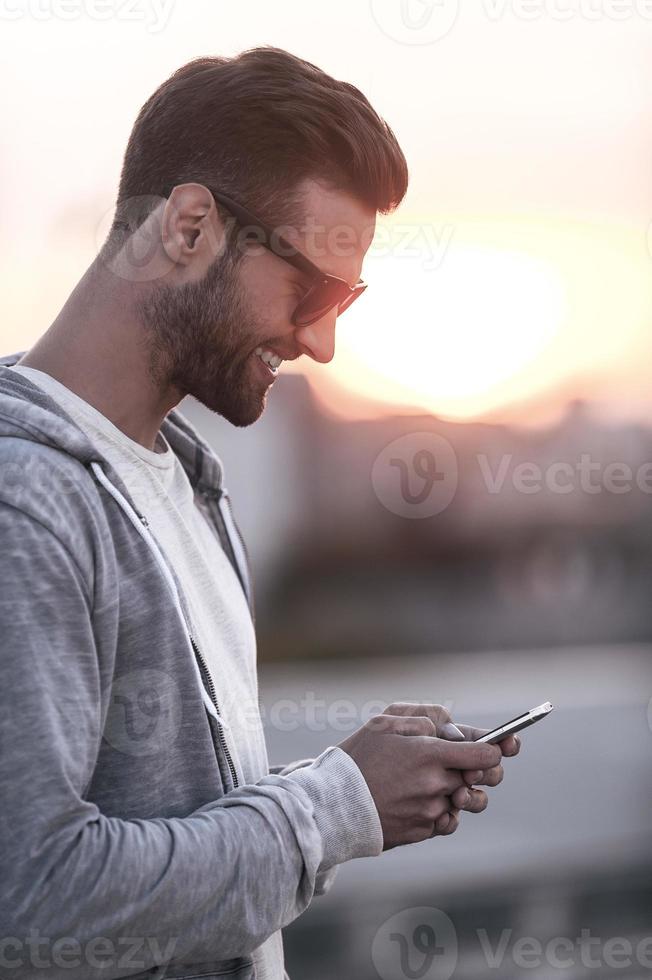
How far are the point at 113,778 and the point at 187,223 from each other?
0.86 meters

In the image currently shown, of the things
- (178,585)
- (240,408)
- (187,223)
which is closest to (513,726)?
(178,585)

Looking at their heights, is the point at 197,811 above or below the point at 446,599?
above

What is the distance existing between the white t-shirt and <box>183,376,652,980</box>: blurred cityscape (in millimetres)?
880

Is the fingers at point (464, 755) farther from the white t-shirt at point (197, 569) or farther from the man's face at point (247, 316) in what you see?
the man's face at point (247, 316)

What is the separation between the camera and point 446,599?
11.6 m

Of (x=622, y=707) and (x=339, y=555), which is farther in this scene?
(x=339, y=555)

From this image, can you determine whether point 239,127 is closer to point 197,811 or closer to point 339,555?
point 197,811

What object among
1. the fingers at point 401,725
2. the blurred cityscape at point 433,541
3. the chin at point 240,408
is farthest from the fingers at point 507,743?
the blurred cityscape at point 433,541

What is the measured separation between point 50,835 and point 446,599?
10.6 metres

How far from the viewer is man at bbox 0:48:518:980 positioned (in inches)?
47.1

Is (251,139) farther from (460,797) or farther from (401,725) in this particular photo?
(460,797)

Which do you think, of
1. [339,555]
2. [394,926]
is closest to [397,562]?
[339,555]

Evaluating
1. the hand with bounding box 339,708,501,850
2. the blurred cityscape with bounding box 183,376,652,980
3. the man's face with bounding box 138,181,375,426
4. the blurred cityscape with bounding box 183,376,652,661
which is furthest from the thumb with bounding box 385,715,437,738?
the blurred cityscape with bounding box 183,376,652,661

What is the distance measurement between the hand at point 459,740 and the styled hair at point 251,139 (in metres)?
0.83
